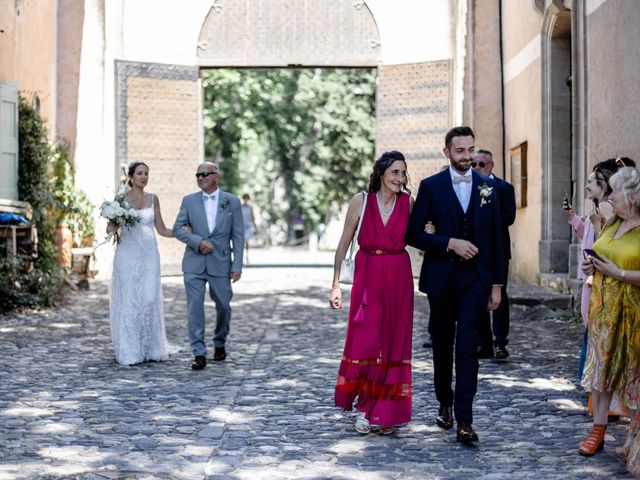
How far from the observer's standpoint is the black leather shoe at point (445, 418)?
6469mm

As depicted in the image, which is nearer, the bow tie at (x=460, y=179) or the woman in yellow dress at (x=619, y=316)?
the woman in yellow dress at (x=619, y=316)

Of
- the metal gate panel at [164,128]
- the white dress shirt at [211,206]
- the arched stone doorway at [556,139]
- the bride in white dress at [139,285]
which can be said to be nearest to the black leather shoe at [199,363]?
the bride in white dress at [139,285]

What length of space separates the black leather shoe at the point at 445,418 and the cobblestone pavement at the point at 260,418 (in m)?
0.08

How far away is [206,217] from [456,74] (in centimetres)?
1120

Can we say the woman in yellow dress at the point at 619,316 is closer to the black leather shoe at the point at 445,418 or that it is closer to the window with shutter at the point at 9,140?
the black leather shoe at the point at 445,418

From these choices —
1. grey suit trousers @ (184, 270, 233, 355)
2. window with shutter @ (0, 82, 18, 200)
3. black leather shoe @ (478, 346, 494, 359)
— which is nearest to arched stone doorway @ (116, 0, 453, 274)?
window with shutter @ (0, 82, 18, 200)

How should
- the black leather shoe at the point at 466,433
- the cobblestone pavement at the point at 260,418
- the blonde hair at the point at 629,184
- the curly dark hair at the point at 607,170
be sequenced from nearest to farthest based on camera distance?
the cobblestone pavement at the point at 260,418 < the blonde hair at the point at 629,184 < the black leather shoe at the point at 466,433 < the curly dark hair at the point at 607,170

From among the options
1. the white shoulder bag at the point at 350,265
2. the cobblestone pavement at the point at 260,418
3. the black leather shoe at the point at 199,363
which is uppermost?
the white shoulder bag at the point at 350,265

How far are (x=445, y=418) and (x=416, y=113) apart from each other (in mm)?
13829

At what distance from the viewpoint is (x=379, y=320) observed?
21.2 ft

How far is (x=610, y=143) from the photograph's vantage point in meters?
11.6

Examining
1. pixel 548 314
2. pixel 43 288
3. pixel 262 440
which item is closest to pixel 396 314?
pixel 262 440

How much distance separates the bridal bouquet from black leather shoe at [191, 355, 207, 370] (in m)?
1.51

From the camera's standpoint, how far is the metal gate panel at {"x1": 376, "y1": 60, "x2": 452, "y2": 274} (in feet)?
64.8
